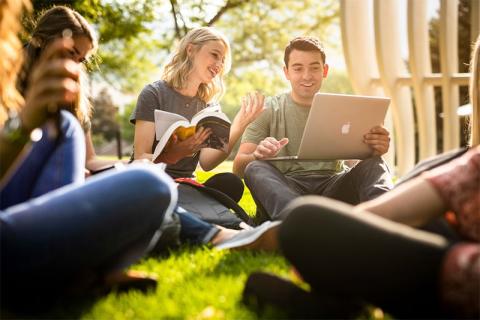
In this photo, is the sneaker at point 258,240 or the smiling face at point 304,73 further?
the smiling face at point 304,73

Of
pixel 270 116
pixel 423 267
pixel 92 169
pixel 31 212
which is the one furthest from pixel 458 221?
pixel 270 116

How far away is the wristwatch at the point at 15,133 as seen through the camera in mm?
1681

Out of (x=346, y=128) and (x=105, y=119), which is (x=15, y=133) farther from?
(x=105, y=119)

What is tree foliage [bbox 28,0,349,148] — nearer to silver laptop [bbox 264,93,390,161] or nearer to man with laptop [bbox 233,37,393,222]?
man with laptop [bbox 233,37,393,222]

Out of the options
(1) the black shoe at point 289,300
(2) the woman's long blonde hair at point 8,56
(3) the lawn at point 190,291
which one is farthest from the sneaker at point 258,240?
(2) the woman's long blonde hair at point 8,56

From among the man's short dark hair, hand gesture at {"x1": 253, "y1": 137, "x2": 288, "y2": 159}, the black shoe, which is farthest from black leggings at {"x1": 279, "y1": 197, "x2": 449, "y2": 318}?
the man's short dark hair

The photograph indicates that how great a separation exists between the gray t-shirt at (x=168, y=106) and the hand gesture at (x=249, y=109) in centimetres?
44

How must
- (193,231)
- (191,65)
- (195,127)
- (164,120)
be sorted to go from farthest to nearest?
(191,65) < (164,120) < (195,127) < (193,231)

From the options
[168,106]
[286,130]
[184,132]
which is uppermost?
[168,106]

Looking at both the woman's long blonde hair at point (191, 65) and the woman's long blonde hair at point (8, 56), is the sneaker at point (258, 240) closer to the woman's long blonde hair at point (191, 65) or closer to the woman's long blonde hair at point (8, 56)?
the woman's long blonde hair at point (8, 56)

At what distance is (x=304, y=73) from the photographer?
3.79 m

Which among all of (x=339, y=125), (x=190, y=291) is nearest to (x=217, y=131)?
(x=339, y=125)

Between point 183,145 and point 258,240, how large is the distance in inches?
31.3

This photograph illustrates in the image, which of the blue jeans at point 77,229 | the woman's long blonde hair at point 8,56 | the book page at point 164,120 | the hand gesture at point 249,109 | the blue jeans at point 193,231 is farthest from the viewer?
the hand gesture at point 249,109
